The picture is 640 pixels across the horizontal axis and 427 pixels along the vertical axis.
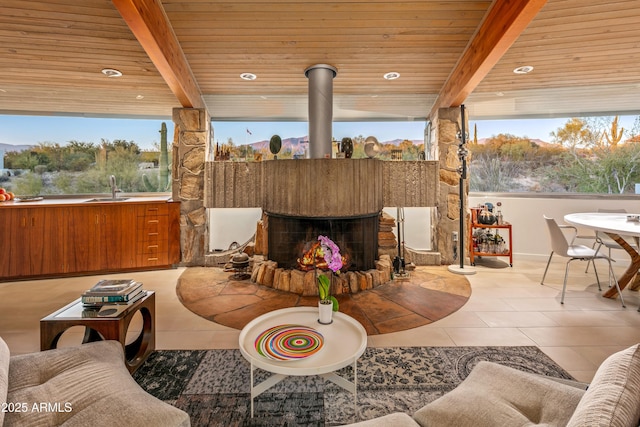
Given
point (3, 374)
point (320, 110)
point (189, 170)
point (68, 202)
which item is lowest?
point (3, 374)

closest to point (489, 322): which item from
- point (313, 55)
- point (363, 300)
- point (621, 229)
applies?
point (363, 300)

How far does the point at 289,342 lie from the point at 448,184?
3681 mm

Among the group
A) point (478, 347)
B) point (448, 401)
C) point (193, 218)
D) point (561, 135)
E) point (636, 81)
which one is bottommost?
point (478, 347)

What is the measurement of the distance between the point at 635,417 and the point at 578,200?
206 inches

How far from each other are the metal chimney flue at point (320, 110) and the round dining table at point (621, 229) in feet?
8.69

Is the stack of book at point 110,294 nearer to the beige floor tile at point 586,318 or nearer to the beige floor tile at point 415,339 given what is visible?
the beige floor tile at point 415,339

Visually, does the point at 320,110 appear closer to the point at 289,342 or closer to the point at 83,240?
the point at 289,342

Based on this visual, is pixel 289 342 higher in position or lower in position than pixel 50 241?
lower

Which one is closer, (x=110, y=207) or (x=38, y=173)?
(x=110, y=207)

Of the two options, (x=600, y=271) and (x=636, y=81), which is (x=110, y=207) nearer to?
(x=600, y=271)

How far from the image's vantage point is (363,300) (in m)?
3.21

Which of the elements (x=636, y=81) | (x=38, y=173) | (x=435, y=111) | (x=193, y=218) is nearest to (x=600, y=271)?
(x=636, y=81)

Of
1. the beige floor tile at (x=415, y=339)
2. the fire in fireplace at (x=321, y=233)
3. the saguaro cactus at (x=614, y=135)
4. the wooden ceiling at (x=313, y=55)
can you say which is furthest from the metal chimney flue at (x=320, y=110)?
the saguaro cactus at (x=614, y=135)

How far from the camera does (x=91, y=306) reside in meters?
1.90
